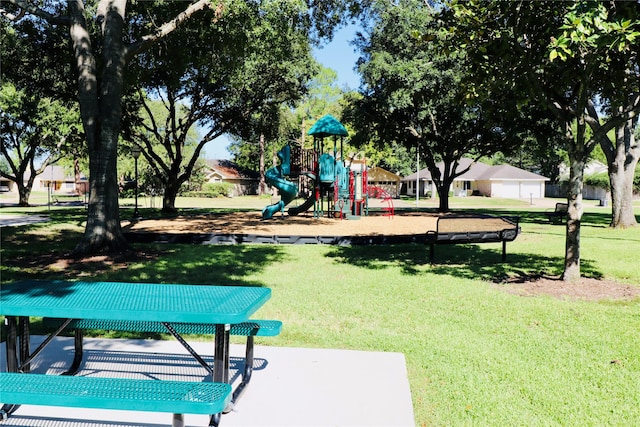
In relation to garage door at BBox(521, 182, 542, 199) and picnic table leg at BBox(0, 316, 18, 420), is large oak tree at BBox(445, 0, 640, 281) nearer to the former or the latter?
picnic table leg at BBox(0, 316, 18, 420)

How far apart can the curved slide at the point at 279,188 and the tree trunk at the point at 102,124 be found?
10351 mm

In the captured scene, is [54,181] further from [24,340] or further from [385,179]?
[24,340]

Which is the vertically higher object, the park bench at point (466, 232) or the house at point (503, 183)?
the house at point (503, 183)

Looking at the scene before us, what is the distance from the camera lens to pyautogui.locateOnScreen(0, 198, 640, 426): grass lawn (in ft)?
13.0

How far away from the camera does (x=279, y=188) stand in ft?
73.0

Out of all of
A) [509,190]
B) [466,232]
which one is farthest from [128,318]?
[509,190]

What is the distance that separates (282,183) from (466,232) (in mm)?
12807

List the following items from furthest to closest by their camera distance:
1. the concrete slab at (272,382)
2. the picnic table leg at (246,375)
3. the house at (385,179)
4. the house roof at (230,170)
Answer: the house roof at (230,170), the house at (385,179), the picnic table leg at (246,375), the concrete slab at (272,382)

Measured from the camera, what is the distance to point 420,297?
7.44 meters

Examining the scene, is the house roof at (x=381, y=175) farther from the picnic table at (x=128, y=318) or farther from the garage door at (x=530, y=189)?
the picnic table at (x=128, y=318)

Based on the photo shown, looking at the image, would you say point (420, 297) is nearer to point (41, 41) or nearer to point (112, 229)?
point (112, 229)

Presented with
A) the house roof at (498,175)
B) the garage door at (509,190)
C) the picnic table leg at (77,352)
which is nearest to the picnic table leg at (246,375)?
the picnic table leg at (77,352)

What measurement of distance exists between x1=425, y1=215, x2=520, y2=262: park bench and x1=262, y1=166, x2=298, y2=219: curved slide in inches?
476

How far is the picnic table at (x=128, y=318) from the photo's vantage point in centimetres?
269
